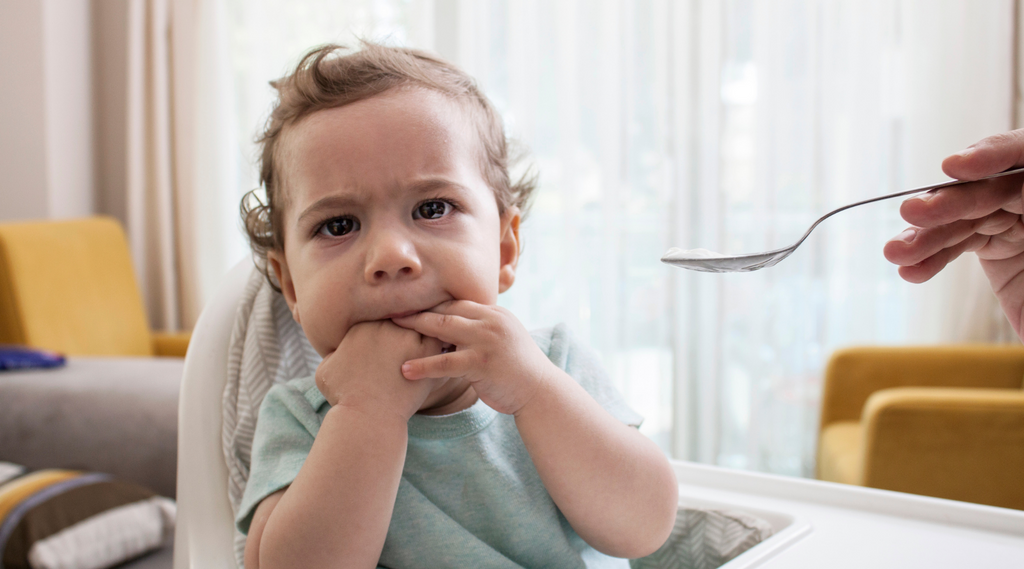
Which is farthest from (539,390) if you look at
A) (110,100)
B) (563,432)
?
(110,100)

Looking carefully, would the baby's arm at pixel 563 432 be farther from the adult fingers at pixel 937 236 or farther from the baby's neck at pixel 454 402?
the adult fingers at pixel 937 236

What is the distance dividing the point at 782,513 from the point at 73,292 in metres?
2.81

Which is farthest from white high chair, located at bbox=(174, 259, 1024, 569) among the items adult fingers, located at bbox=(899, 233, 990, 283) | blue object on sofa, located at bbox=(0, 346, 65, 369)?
blue object on sofa, located at bbox=(0, 346, 65, 369)

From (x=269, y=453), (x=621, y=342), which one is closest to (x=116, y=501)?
(x=269, y=453)

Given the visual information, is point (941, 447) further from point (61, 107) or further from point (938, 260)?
point (61, 107)

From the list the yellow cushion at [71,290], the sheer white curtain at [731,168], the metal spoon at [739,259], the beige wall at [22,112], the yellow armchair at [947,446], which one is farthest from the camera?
the beige wall at [22,112]

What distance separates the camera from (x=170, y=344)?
2.94m

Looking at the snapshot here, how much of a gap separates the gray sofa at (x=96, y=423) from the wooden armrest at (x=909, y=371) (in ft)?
5.93

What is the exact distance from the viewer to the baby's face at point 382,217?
0.64m

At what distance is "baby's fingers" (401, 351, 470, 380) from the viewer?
0.61 metres

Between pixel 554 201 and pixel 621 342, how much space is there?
57cm

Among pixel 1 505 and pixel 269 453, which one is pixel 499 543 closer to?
pixel 269 453

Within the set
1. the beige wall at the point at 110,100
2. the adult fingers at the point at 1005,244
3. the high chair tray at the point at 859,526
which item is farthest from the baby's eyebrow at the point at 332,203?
the beige wall at the point at 110,100

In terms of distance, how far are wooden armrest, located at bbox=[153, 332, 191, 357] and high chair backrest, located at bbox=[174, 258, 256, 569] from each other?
2281 mm
